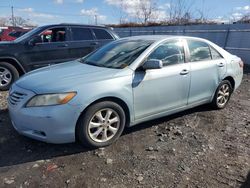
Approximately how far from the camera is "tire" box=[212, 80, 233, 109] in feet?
16.3

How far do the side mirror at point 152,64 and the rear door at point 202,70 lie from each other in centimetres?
95

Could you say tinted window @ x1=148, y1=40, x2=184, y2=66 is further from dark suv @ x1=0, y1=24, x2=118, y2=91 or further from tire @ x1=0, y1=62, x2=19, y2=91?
tire @ x1=0, y1=62, x2=19, y2=91

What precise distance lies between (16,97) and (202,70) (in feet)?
10.1

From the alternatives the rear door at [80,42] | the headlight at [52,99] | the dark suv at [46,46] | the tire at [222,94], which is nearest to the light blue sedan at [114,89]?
the headlight at [52,99]

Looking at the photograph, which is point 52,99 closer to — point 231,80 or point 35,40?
point 231,80

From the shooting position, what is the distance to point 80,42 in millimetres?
7398

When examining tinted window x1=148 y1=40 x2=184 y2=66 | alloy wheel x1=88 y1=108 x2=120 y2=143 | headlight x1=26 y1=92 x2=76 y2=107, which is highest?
tinted window x1=148 y1=40 x2=184 y2=66

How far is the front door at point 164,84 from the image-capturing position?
12.1 feet

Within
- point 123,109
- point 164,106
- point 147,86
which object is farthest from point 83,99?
point 164,106

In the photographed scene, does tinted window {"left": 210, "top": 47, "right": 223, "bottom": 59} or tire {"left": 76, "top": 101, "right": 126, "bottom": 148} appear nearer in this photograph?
tire {"left": 76, "top": 101, "right": 126, "bottom": 148}

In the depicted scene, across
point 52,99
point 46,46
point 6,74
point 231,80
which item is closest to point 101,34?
point 46,46

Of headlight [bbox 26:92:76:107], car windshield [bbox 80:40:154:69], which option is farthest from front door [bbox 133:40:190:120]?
headlight [bbox 26:92:76:107]

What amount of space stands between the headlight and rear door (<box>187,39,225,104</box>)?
87.5 inches

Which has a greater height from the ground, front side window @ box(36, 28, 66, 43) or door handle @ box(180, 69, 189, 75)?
front side window @ box(36, 28, 66, 43)
